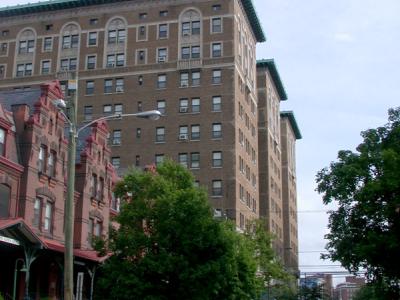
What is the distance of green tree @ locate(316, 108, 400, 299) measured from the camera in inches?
1235

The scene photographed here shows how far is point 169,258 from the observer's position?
3106cm

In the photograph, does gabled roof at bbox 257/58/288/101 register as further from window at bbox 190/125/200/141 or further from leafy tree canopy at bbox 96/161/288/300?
leafy tree canopy at bbox 96/161/288/300

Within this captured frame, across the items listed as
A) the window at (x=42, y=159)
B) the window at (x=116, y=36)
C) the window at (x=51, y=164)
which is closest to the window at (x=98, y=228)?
the window at (x=51, y=164)

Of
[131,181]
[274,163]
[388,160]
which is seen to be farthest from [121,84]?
[388,160]

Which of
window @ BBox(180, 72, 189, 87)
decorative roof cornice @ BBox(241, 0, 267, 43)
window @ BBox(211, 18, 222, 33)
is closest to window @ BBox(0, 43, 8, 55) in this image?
window @ BBox(180, 72, 189, 87)

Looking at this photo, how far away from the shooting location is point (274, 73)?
102875 millimetres

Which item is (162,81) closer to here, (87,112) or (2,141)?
(87,112)

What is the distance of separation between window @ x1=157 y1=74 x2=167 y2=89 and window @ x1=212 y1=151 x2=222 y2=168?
10315mm

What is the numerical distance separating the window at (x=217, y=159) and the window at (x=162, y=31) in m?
15.7

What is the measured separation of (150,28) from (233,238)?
50.1 metres

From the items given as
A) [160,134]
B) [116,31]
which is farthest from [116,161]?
[116,31]

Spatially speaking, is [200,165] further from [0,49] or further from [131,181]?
[131,181]

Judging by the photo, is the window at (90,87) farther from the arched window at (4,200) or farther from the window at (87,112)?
the arched window at (4,200)

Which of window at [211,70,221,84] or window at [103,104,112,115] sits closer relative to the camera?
window at [211,70,221,84]
